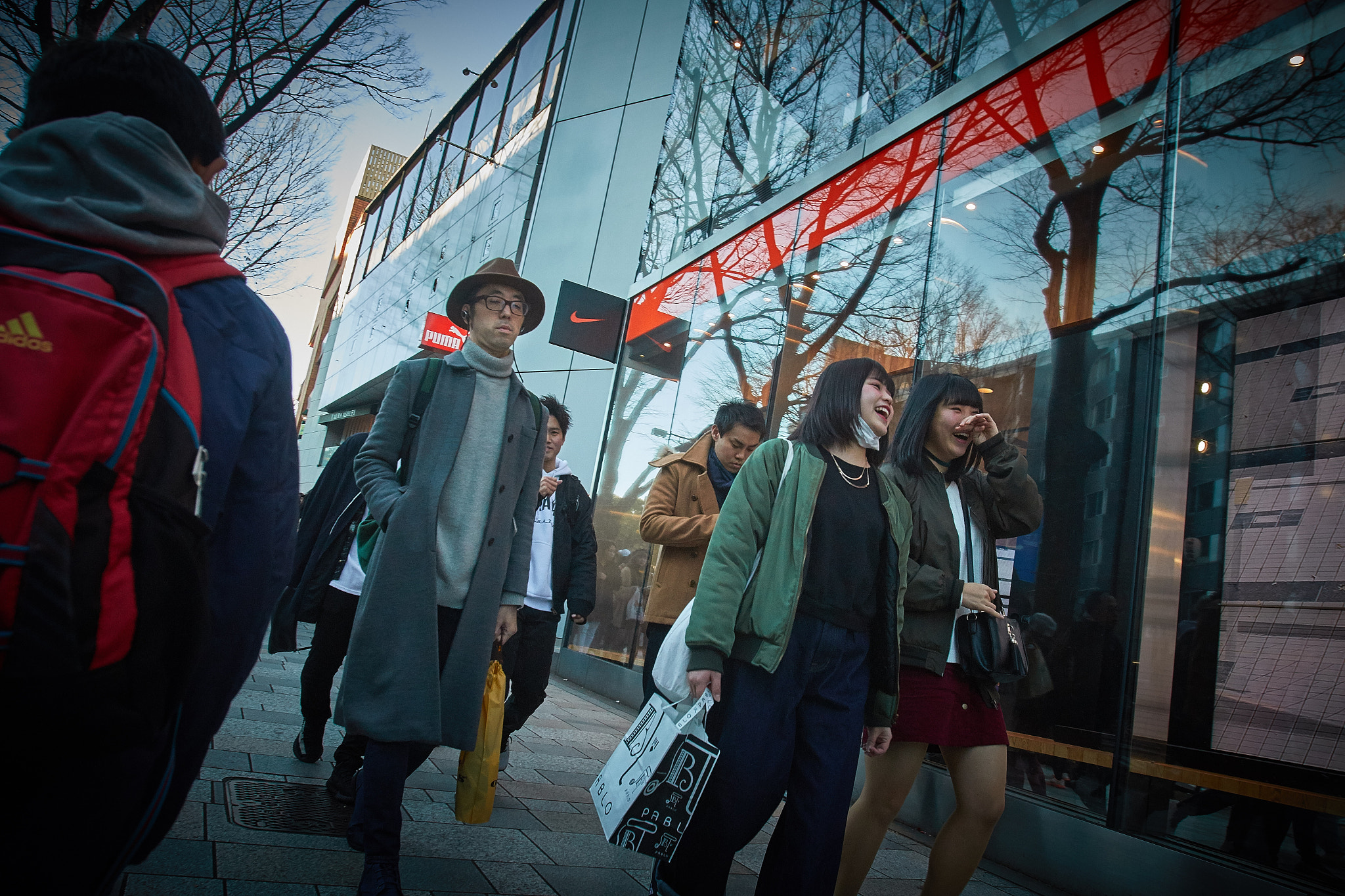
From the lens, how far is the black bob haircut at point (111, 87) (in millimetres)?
1293

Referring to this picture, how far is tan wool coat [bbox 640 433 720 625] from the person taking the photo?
4.18 metres

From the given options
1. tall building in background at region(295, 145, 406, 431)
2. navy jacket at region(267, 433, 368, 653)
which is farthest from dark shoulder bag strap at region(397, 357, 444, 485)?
tall building in background at region(295, 145, 406, 431)

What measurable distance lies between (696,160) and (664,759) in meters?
8.90

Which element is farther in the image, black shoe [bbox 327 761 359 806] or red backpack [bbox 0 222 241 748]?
black shoe [bbox 327 761 359 806]

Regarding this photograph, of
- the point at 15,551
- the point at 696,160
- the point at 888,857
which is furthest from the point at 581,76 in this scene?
the point at 15,551

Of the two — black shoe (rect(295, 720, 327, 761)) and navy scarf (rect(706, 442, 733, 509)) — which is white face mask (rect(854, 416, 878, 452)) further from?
black shoe (rect(295, 720, 327, 761))

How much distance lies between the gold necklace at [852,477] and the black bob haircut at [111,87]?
2.05m

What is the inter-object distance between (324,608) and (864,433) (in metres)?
2.53

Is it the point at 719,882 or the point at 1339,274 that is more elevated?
the point at 1339,274

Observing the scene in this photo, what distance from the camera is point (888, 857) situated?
12.9ft

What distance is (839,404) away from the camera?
289 centimetres

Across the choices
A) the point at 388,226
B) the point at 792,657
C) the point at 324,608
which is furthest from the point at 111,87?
the point at 388,226

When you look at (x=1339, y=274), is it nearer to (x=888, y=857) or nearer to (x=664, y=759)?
(x=888, y=857)

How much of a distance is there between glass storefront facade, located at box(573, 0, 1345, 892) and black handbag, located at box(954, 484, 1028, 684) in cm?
35
